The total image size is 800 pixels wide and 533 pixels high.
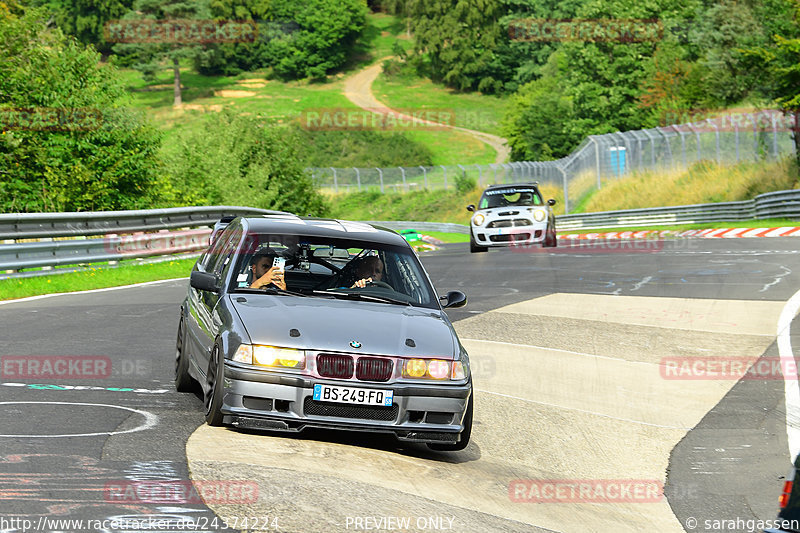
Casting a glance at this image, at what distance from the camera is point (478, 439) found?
838cm

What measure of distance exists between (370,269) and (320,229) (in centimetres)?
51

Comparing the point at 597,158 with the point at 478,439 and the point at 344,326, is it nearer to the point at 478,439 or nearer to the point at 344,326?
the point at 478,439

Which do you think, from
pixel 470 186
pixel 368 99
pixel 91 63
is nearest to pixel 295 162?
pixel 91 63

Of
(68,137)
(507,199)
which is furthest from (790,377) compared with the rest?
(68,137)

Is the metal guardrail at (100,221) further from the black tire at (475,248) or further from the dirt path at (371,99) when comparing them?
the dirt path at (371,99)

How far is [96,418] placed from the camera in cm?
752

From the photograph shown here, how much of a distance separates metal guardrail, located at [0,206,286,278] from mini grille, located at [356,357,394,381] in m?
11.4

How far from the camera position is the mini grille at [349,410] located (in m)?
6.90

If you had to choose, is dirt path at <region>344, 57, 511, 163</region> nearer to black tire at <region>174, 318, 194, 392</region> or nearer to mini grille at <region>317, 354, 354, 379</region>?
black tire at <region>174, 318, 194, 392</region>

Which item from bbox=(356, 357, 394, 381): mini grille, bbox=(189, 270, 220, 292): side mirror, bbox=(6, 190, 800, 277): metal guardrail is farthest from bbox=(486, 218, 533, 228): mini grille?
bbox=(356, 357, 394, 381): mini grille

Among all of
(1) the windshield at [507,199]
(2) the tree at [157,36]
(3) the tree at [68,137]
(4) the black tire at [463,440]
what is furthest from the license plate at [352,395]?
(2) the tree at [157,36]

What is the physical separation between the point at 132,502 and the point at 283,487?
2.74 ft

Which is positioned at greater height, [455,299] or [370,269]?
[370,269]

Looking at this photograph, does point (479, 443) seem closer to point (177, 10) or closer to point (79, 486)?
point (79, 486)
